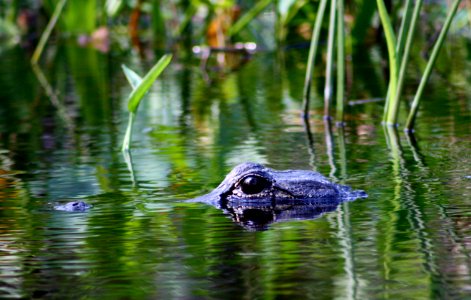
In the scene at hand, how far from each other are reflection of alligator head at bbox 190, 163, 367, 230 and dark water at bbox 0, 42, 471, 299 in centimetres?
13

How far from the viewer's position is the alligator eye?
15.9 ft

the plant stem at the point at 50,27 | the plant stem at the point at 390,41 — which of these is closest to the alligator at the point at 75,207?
the plant stem at the point at 390,41

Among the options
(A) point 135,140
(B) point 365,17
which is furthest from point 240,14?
(A) point 135,140

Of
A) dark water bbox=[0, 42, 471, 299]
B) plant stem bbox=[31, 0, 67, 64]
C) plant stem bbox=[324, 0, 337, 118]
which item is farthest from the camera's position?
plant stem bbox=[31, 0, 67, 64]

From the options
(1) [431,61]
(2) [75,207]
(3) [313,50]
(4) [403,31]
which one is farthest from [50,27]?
(2) [75,207]

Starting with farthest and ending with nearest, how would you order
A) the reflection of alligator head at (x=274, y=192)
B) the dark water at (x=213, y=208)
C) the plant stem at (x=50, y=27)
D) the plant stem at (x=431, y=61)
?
the plant stem at (x=50, y=27) → the plant stem at (x=431, y=61) → the reflection of alligator head at (x=274, y=192) → the dark water at (x=213, y=208)

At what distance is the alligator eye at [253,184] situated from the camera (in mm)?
4845

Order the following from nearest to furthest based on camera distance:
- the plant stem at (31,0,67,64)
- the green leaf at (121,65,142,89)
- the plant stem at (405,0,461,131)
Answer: the plant stem at (405,0,461,131) → the green leaf at (121,65,142,89) → the plant stem at (31,0,67,64)

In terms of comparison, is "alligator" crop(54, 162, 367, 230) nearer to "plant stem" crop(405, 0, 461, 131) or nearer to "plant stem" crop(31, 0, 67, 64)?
"plant stem" crop(405, 0, 461, 131)

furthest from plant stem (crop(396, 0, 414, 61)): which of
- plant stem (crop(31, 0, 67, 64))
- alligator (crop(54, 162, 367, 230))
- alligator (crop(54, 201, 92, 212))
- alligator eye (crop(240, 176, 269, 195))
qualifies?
plant stem (crop(31, 0, 67, 64))

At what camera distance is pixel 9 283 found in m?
3.56

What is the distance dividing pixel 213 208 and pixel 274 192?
11.2 inches

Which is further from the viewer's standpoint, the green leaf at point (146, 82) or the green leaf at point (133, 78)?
the green leaf at point (133, 78)

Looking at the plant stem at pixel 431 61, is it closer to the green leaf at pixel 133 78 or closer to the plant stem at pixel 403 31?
the plant stem at pixel 403 31
